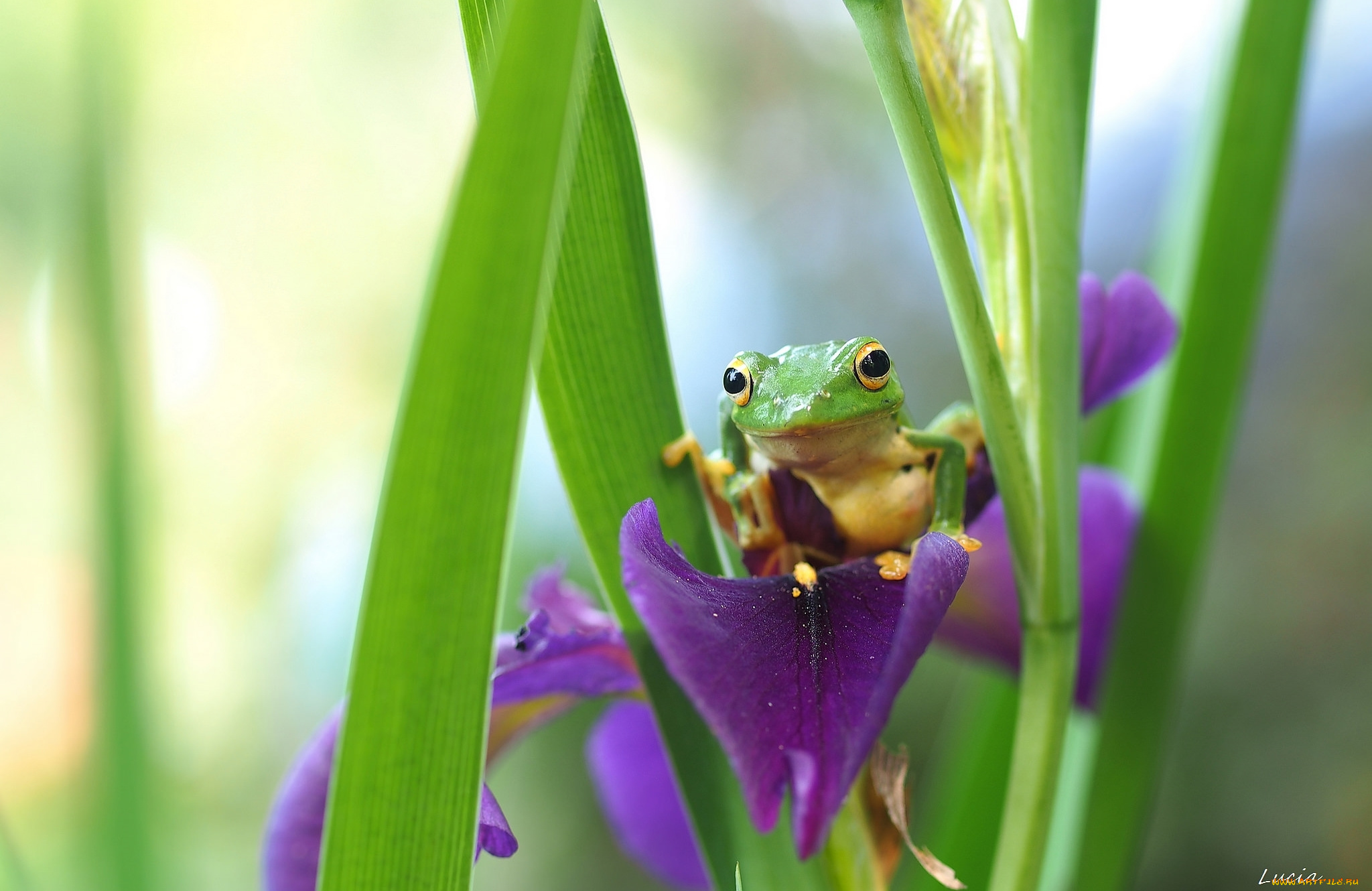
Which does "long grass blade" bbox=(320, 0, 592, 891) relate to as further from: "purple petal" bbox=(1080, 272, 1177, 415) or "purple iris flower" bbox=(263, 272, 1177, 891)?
"purple petal" bbox=(1080, 272, 1177, 415)

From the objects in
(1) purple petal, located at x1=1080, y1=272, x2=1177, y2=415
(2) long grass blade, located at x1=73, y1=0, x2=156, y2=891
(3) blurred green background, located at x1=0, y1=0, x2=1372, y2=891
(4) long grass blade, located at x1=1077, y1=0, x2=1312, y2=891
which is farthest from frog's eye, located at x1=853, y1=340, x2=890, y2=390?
(3) blurred green background, located at x1=0, y1=0, x2=1372, y2=891

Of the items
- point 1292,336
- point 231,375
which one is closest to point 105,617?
point 231,375

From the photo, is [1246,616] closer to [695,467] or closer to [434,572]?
[695,467]

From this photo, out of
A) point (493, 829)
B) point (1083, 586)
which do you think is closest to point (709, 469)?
point (493, 829)

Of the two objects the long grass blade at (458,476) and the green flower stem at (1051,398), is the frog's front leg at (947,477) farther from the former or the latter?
the long grass blade at (458,476)

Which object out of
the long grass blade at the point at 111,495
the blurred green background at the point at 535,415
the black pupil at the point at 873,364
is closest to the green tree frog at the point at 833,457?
the black pupil at the point at 873,364
